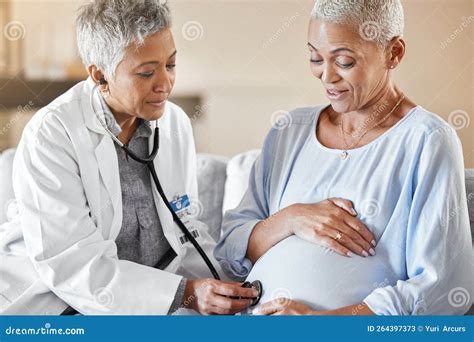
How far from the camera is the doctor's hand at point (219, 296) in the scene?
1361 millimetres

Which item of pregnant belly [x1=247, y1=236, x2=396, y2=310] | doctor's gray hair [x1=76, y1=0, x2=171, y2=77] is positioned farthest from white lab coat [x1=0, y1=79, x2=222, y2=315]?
pregnant belly [x1=247, y1=236, x2=396, y2=310]

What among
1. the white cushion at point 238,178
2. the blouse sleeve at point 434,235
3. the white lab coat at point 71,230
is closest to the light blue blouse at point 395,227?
the blouse sleeve at point 434,235

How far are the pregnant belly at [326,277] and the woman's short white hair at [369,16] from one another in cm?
40

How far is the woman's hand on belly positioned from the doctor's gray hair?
428 mm

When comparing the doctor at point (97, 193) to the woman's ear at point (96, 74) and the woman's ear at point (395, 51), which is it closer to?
the woman's ear at point (96, 74)

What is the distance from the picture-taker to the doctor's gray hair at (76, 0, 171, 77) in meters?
1.34

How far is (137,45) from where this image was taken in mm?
1345

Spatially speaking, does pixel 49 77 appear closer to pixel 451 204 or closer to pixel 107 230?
pixel 107 230

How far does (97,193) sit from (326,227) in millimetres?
442

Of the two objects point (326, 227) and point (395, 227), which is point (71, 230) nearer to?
point (326, 227)

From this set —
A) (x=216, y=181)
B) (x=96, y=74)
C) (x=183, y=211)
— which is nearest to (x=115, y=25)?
(x=96, y=74)

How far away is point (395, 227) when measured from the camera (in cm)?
129
